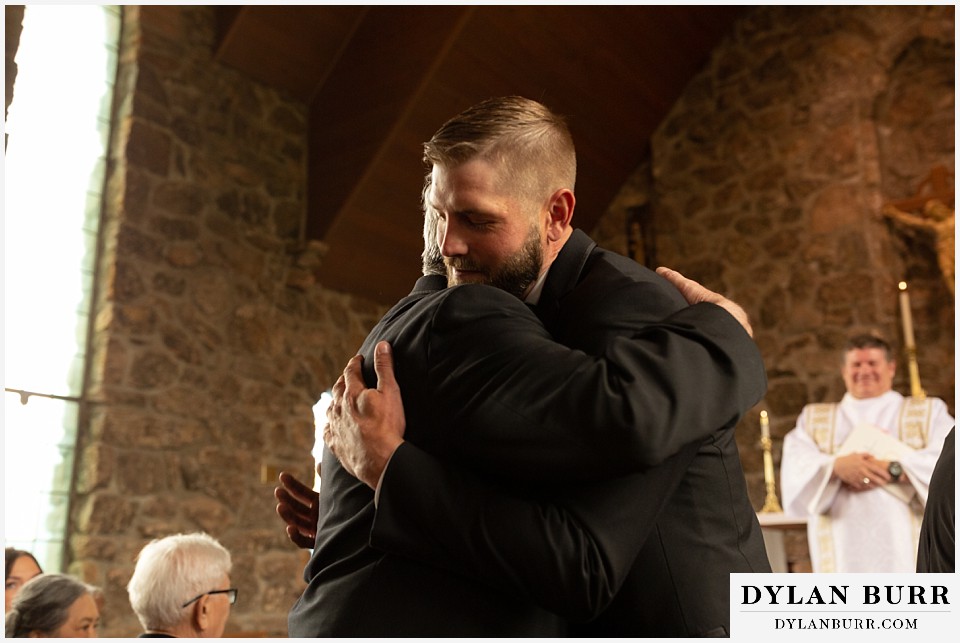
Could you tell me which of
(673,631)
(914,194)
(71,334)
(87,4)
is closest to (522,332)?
(673,631)

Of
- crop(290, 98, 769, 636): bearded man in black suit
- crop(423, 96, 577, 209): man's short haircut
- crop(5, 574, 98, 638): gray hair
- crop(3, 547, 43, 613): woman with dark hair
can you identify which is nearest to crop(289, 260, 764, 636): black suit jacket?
crop(290, 98, 769, 636): bearded man in black suit

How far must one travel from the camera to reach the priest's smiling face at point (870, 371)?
5312 millimetres

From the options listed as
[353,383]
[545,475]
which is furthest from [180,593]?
[545,475]

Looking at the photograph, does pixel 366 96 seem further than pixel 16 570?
Yes

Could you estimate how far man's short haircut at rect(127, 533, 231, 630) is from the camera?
283cm

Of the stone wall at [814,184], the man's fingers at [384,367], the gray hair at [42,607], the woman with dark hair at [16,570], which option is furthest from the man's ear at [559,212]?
the stone wall at [814,184]

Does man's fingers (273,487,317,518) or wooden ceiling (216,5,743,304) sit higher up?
wooden ceiling (216,5,743,304)

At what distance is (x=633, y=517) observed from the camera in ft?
3.75

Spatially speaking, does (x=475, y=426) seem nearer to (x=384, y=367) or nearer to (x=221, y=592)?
(x=384, y=367)

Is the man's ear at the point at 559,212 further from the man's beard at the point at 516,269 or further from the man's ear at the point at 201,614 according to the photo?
the man's ear at the point at 201,614

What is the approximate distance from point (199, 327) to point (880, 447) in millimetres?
4092

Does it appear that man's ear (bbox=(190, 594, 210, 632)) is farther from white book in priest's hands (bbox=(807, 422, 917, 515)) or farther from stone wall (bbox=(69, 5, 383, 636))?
white book in priest's hands (bbox=(807, 422, 917, 515))

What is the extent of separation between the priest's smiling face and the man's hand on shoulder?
428 centimetres

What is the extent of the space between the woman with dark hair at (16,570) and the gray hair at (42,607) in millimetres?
890
